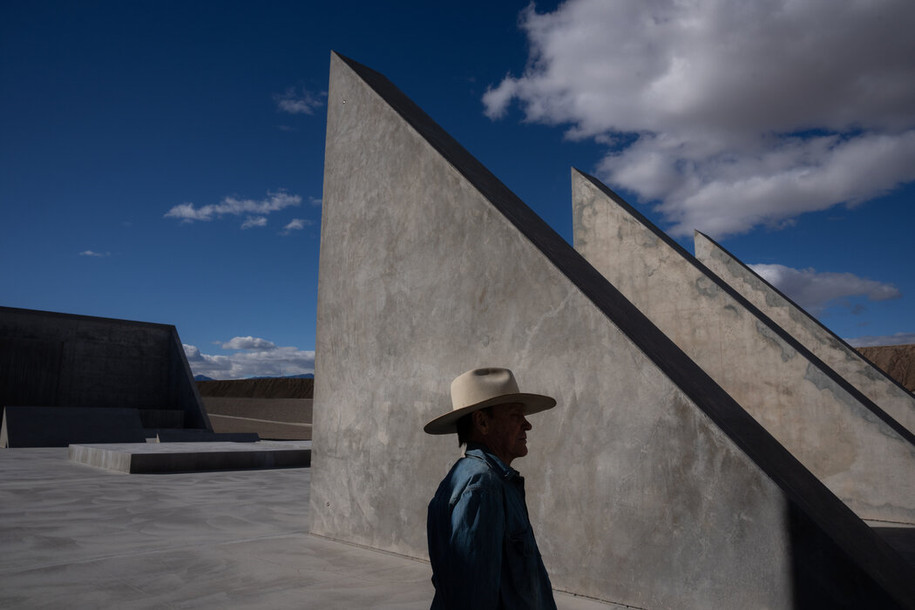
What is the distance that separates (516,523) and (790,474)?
5.51ft

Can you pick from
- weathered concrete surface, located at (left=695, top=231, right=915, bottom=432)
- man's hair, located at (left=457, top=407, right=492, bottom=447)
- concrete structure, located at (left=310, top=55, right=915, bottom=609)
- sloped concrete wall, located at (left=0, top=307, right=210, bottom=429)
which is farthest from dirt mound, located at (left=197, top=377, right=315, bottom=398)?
man's hair, located at (left=457, top=407, right=492, bottom=447)

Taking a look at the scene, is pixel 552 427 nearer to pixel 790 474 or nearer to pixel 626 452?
pixel 626 452

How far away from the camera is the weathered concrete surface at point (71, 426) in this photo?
15633 millimetres

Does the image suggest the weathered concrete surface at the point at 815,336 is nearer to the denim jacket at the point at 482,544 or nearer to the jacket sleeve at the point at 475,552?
the denim jacket at the point at 482,544

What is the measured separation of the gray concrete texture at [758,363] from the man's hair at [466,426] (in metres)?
5.94

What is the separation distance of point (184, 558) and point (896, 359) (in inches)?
1997

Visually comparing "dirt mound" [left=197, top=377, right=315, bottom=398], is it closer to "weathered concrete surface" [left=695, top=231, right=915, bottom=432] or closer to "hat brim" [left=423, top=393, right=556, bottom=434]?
"weathered concrete surface" [left=695, top=231, right=915, bottom=432]

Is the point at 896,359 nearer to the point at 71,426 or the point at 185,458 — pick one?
the point at 185,458

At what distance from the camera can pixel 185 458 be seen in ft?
33.6

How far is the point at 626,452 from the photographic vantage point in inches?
118

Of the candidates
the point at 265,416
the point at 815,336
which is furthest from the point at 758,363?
the point at 265,416

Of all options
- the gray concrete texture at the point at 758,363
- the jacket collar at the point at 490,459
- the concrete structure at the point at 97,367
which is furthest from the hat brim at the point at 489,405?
the concrete structure at the point at 97,367

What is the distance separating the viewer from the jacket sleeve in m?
1.42

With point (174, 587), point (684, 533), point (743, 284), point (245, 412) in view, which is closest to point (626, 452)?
point (684, 533)
